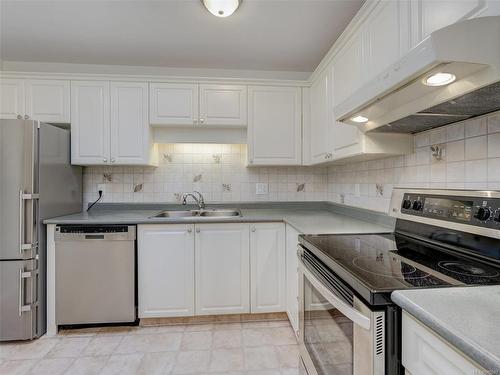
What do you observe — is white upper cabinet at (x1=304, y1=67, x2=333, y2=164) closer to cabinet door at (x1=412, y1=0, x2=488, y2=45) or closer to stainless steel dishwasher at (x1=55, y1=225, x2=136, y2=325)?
cabinet door at (x1=412, y1=0, x2=488, y2=45)

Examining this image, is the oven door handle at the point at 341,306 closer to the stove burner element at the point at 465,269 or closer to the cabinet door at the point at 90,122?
the stove burner element at the point at 465,269

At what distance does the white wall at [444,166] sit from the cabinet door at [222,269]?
3.36ft

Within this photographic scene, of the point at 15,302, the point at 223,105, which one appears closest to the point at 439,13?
the point at 223,105

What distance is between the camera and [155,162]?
2578 mm

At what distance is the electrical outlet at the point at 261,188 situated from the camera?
9.09 ft

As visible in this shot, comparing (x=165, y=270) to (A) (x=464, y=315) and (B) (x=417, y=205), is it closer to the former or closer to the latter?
(B) (x=417, y=205)

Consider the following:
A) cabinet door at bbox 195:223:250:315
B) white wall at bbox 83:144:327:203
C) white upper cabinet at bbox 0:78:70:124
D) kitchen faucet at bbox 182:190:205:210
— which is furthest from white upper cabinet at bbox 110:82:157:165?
cabinet door at bbox 195:223:250:315

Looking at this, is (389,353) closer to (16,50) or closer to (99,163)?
(99,163)

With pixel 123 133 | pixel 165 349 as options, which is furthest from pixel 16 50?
pixel 165 349

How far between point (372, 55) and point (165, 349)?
222 cm

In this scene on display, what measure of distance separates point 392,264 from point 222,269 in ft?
4.70

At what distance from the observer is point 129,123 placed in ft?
7.80

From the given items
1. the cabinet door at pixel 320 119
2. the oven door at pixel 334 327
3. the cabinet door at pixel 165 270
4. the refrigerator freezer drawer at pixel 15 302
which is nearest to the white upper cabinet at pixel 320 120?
the cabinet door at pixel 320 119

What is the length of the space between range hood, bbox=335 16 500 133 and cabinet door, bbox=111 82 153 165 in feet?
5.71
